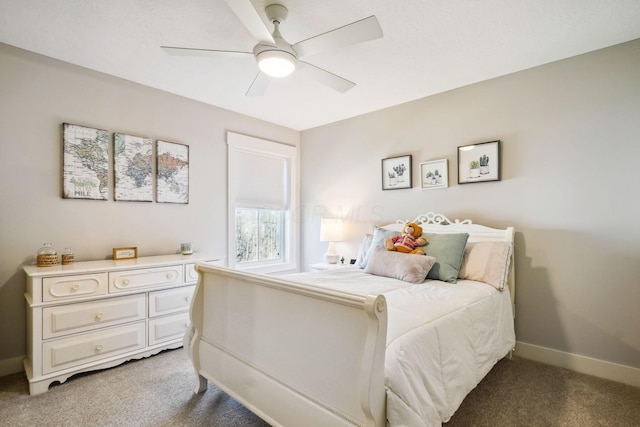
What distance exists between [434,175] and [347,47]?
5.20ft

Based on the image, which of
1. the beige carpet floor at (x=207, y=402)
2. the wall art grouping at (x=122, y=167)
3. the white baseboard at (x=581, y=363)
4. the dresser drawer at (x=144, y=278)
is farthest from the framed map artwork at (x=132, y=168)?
the white baseboard at (x=581, y=363)

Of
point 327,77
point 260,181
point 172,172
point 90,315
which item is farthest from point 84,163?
point 327,77

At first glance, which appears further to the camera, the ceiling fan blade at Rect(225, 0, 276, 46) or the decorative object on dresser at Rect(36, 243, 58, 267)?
the decorative object on dresser at Rect(36, 243, 58, 267)

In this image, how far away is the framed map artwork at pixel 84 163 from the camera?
260 cm

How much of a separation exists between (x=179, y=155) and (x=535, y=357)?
3860mm

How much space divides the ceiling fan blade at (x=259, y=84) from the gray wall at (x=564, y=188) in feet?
6.00

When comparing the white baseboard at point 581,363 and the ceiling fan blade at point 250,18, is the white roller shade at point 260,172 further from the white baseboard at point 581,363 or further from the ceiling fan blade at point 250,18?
the white baseboard at point 581,363

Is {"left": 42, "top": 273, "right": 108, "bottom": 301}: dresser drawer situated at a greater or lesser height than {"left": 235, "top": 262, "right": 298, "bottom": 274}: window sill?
greater

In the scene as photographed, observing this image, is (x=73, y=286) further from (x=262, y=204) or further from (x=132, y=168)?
(x=262, y=204)

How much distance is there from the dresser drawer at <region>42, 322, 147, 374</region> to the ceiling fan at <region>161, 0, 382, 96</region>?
213 centimetres

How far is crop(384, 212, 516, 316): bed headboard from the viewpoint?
8.70ft

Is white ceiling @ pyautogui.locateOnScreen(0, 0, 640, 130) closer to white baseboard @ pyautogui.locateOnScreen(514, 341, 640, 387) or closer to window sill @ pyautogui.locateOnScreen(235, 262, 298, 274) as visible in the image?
window sill @ pyautogui.locateOnScreen(235, 262, 298, 274)

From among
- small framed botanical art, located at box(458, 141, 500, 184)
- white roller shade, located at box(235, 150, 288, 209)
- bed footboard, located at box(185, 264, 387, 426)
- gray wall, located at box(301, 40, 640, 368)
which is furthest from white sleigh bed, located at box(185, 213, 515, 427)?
white roller shade, located at box(235, 150, 288, 209)

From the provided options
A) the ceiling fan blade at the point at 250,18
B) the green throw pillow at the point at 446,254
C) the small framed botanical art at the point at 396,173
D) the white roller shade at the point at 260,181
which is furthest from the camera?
the white roller shade at the point at 260,181
